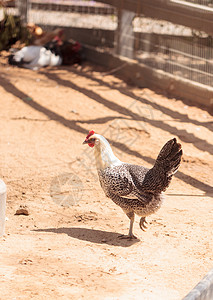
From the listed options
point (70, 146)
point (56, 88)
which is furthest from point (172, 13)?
point (70, 146)

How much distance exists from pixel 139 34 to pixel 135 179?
6.87 m

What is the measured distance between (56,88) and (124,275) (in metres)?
6.64

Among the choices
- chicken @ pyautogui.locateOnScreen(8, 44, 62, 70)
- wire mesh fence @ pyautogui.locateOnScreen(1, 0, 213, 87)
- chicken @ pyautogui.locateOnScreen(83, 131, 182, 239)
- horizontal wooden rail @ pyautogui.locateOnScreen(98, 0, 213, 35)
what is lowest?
chicken @ pyautogui.locateOnScreen(8, 44, 62, 70)

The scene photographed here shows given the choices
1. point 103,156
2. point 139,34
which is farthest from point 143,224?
point 139,34

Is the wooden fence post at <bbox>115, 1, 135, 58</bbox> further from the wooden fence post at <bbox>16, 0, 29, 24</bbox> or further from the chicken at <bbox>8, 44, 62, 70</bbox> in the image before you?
the wooden fence post at <bbox>16, 0, 29, 24</bbox>

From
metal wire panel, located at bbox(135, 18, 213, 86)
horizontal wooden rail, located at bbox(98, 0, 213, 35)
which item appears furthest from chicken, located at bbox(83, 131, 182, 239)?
metal wire panel, located at bbox(135, 18, 213, 86)

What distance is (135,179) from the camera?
4.97 m

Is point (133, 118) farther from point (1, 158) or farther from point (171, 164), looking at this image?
point (171, 164)

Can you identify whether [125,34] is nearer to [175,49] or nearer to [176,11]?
[175,49]

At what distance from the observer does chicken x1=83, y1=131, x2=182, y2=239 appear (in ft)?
15.9

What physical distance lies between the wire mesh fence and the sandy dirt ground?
0.74m

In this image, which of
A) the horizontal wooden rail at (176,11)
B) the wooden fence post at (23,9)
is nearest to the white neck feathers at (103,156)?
the horizontal wooden rail at (176,11)

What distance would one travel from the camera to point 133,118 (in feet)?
29.1

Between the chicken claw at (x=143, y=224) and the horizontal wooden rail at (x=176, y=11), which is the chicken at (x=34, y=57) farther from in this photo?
Result: the chicken claw at (x=143, y=224)
